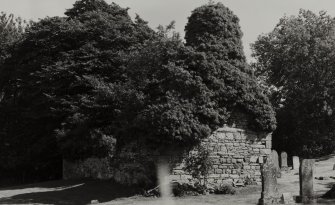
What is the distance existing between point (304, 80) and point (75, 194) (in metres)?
29.2

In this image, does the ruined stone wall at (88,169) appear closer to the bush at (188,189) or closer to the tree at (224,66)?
the bush at (188,189)

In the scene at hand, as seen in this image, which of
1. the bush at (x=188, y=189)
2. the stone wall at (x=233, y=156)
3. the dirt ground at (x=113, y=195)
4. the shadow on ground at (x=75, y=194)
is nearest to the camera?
the dirt ground at (x=113, y=195)

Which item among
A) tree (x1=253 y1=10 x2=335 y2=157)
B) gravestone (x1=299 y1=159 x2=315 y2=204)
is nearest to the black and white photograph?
gravestone (x1=299 y1=159 x2=315 y2=204)

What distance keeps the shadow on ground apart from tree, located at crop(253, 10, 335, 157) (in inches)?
1020

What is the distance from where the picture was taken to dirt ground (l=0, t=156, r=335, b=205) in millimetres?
18031

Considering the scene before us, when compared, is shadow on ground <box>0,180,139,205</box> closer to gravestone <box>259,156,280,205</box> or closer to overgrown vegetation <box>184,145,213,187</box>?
overgrown vegetation <box>184,145,213,187</box>

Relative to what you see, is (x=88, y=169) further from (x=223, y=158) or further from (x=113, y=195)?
(x=223, y=158)

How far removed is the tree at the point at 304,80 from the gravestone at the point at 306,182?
1115 inches

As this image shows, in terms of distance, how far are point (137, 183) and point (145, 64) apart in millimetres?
5661

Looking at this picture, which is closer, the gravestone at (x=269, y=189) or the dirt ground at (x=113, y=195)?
the gravestone at (x=269, y=189)

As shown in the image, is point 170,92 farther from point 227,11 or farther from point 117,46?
point 117,46

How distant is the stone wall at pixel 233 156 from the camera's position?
2102cm

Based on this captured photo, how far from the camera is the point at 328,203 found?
1513cm

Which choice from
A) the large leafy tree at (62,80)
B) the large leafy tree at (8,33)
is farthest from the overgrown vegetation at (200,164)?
the large leafy tree at (8,33)
